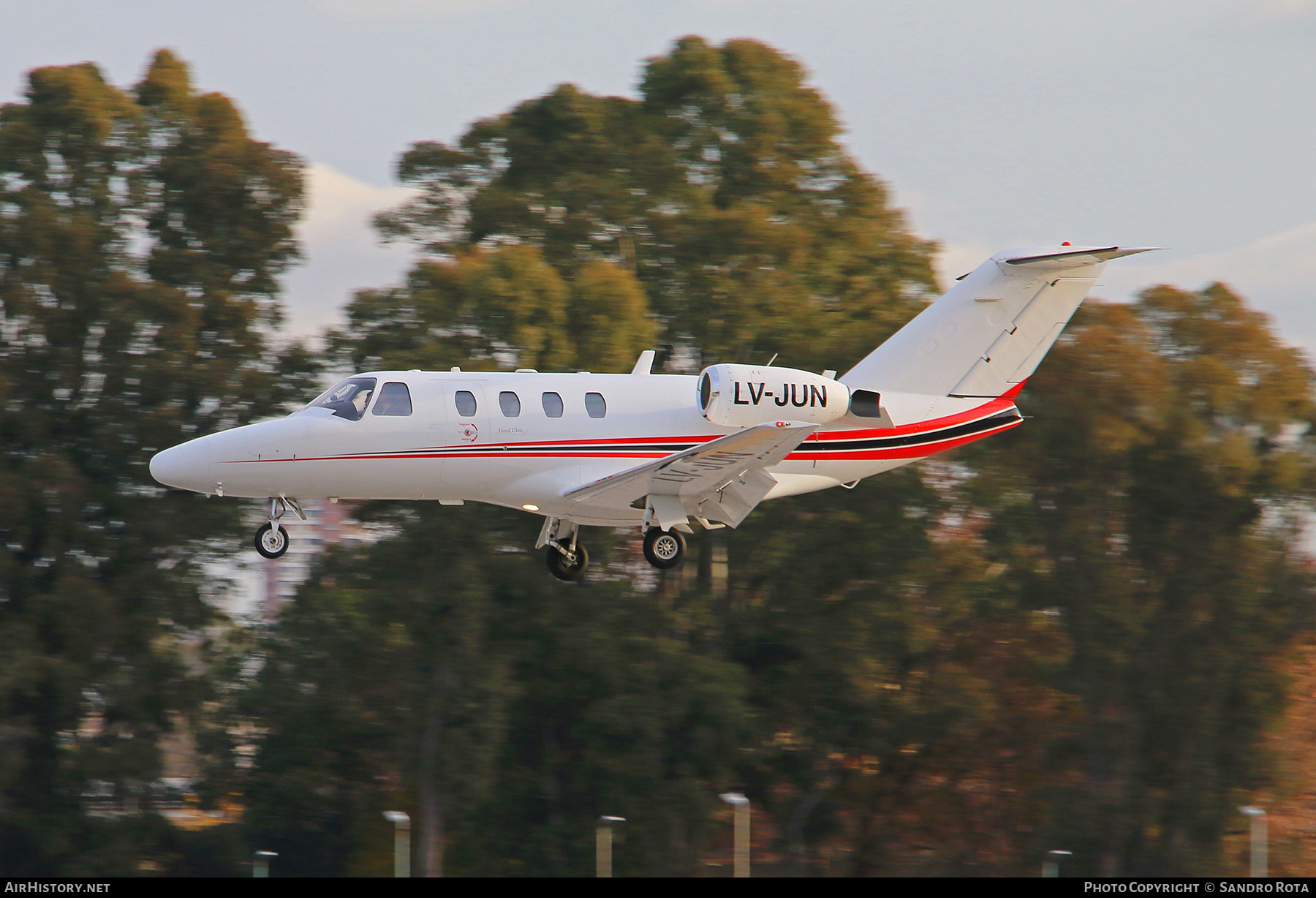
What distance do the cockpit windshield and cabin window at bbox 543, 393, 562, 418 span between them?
7.30 ft

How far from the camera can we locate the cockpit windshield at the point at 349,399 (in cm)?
1861

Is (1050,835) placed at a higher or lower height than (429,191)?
lower

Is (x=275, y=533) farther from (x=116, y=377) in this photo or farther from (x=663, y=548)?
(x=116, y=377)

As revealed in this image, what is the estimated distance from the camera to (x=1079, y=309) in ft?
92.3

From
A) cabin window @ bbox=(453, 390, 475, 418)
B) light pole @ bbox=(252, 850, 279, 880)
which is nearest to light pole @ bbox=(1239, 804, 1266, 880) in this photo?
cabin window @ bbox=(453, 390, 475, 418)

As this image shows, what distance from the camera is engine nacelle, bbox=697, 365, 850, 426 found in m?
18.9

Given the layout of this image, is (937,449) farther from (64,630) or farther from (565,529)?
(64,630)

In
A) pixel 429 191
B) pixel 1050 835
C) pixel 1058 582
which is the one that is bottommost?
pixel 1050 835

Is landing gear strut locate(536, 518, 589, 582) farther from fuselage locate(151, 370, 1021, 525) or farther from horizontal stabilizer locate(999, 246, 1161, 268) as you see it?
horizontal stabilizer locate(999, 246, 1161, 268)
